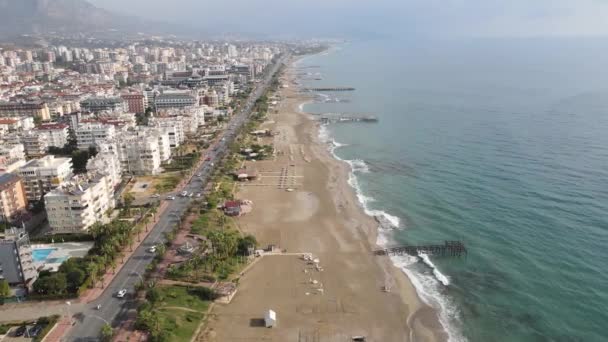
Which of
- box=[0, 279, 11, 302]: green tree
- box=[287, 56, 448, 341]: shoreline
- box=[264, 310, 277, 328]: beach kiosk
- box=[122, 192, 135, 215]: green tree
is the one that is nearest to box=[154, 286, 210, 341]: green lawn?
box=[264, 310, 277, 328]: beach kiosk

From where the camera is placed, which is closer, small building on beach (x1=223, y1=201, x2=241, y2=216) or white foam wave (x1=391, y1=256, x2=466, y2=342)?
white foam wave (x1=391, y1=256, x2=466, y2=342)

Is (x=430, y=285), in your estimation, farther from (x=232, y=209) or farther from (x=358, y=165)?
(x=358, y=165)

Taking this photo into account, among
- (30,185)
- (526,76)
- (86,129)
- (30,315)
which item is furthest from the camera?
(526,76)

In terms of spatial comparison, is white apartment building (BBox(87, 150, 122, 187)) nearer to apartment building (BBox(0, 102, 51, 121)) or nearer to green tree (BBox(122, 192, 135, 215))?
green tree (BBox(122, 192, 135, 215))

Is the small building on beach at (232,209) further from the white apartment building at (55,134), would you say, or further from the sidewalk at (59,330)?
the white apartment building at (55,134)

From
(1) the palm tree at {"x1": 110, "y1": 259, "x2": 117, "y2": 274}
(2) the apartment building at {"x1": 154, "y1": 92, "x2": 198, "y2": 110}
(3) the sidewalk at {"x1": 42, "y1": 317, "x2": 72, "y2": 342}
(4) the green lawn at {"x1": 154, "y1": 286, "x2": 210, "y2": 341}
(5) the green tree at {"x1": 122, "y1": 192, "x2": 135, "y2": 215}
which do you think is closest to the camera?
(3) the sidewalk at {"x1": 42, "y1": 317, "x2": 72, "y2": 342}

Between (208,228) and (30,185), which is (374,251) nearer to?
(208,228)

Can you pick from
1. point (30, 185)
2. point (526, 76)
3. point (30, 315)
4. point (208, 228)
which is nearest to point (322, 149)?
point (208, 228)
